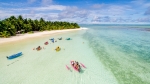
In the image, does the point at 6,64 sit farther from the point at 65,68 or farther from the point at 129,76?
the point at 129,76

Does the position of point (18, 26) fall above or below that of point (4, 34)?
above

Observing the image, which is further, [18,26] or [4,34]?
[18,26]

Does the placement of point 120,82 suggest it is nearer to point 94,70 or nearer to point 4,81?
point 94,70

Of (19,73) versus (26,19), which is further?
(26,19)

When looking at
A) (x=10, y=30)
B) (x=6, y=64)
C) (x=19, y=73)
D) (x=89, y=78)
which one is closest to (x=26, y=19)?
(x=10, y=30)

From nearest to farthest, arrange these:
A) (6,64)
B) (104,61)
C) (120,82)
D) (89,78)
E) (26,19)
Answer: (120,82) → (89,78) → (6,64) → (104,61) → (26,19)

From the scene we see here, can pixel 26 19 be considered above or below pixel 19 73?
above

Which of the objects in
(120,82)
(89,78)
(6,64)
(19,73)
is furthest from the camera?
(6,64)

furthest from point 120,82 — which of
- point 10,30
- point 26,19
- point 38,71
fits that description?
point 26,19

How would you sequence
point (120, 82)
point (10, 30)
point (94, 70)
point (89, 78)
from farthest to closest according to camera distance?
point (10, 30)
point (94, 70)
point (89, 78)
point (120, 82)
